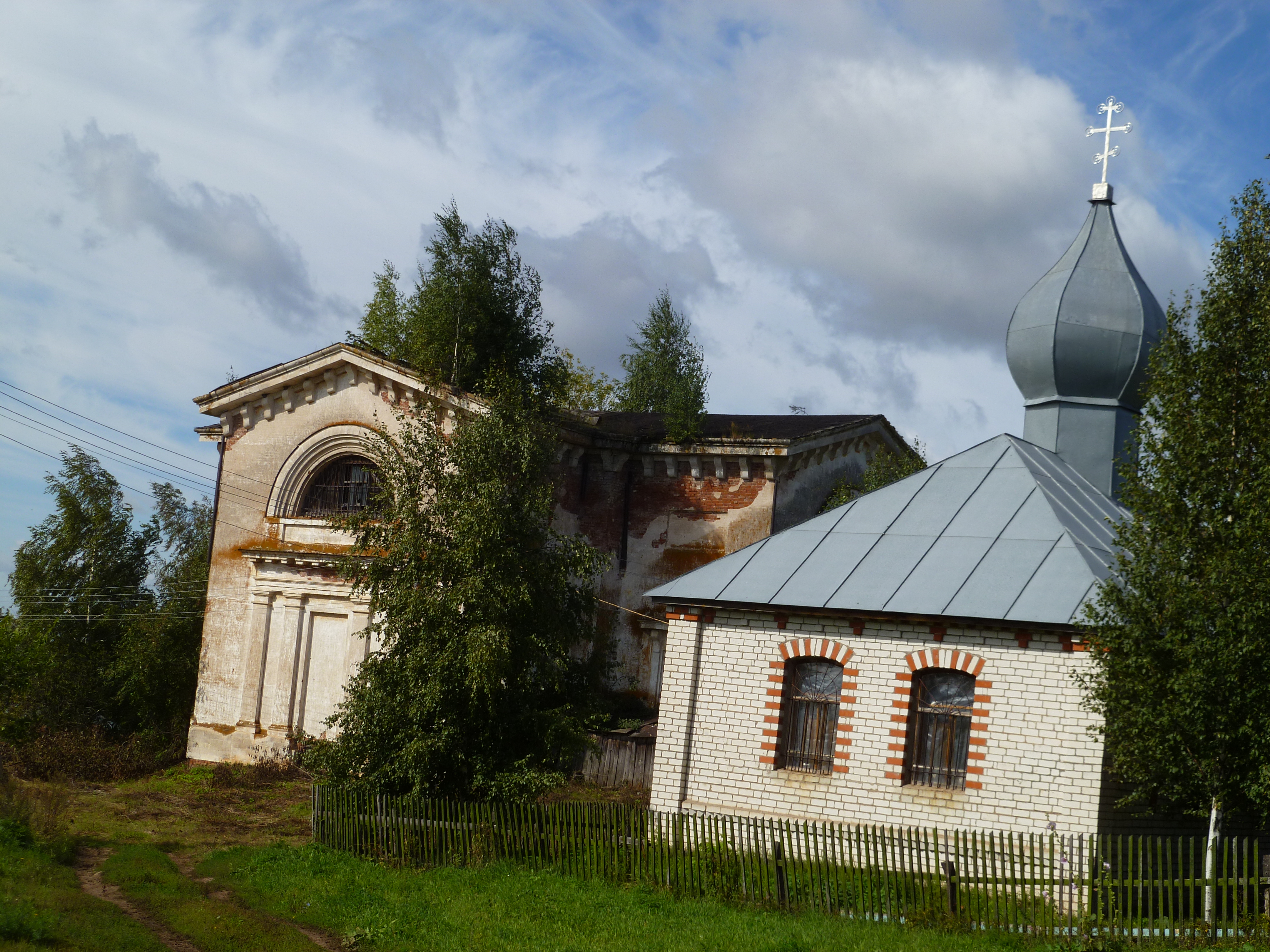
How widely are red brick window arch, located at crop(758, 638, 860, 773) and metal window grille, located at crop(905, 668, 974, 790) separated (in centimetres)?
88

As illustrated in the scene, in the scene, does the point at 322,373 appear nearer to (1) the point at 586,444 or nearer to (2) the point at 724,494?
(1) the point at 586,444

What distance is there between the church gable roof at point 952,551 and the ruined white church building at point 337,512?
5.80 m

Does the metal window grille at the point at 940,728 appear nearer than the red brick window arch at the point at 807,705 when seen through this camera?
Yes

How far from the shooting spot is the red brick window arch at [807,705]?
15281mm

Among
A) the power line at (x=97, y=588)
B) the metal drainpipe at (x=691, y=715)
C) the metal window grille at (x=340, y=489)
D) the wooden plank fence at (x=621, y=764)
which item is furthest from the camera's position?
the power line at (x=97, y=588)

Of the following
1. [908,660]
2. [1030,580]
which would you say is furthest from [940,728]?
[1030,580]

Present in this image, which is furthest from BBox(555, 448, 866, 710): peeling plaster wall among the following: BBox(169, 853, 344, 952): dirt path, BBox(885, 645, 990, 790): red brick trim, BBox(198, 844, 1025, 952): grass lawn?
BBox(169, 853, 344, 952): dirt path

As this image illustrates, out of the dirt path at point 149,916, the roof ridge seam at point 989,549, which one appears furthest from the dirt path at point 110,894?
the roof ridge seam at point 989,549

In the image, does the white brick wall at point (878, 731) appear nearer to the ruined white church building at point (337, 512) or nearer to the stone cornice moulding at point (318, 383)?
the ruined white church building at point (337, 512)

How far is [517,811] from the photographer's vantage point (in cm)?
1541

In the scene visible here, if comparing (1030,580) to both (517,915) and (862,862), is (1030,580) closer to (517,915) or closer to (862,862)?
(862,862)

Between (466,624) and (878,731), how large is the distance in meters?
5.76

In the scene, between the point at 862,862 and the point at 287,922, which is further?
the point at 862,862

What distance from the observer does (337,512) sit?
74.8ft
